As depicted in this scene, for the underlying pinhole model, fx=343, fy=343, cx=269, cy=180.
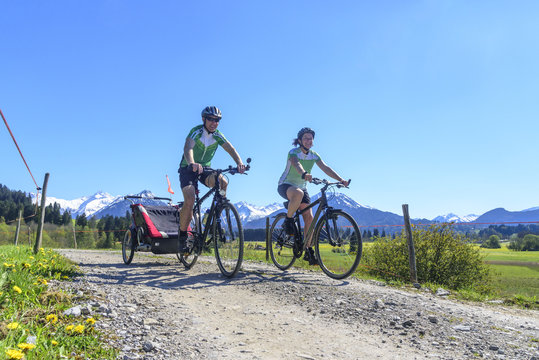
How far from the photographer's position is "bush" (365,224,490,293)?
13.3 meters

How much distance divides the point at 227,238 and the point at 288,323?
2.67 metres

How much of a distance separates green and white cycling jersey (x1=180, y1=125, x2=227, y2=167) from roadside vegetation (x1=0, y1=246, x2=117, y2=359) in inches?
137

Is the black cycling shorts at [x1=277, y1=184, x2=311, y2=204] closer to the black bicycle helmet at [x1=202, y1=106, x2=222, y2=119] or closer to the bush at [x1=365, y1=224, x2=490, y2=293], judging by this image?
the black bicycle helmet at [x1=202, y1=106, x2=222, y2=119]

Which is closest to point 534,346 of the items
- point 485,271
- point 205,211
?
point 205,211

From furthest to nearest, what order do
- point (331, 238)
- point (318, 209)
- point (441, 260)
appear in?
point (441, 260) → point (318, 209) → point (331, 238)

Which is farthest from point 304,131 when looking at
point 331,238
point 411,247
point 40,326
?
point 40,326

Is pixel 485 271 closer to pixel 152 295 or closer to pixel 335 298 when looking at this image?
pixel 335 298

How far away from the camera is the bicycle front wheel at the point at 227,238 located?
19.6ft

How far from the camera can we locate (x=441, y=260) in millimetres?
13453

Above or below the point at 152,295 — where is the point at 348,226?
above

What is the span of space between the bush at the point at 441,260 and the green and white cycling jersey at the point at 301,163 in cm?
729

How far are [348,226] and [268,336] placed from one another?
12.3 ft

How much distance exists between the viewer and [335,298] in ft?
16.0

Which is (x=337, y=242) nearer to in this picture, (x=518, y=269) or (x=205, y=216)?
(x=205, y=216)
